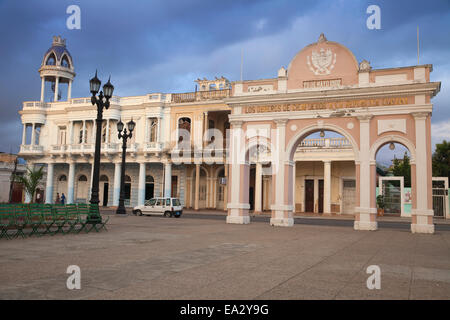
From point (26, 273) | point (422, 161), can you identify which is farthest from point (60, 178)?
point (26, 273)

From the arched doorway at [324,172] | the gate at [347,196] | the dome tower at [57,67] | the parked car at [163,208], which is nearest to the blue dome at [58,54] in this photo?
the dome tower at [57,67]

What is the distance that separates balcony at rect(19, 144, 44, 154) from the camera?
39719 millimetres

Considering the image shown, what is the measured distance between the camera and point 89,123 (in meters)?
39.1

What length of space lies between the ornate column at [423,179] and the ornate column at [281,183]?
563 centimetres

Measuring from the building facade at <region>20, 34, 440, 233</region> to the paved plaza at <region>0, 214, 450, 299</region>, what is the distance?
329 inches

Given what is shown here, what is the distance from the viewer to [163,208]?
1024 inches

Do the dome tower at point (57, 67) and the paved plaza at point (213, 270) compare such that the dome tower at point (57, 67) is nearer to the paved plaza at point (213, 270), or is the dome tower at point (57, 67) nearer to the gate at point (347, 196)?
the gate at point (347, 196)

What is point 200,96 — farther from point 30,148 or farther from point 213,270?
point 213,270

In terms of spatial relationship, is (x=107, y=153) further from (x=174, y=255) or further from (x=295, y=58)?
(x=174, y=255)

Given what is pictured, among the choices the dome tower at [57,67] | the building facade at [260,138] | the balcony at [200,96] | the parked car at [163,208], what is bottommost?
the parked car at [163,208]

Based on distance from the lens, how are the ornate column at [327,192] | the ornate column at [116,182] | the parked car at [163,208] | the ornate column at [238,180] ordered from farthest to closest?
the ornate column at [116,182], the ornate column at [327,192], the parked car at [163,208], the ornate column at [238,180]

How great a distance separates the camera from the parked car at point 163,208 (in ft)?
84.0

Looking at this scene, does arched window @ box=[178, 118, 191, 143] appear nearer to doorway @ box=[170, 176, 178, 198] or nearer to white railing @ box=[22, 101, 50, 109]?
doorway @ box=[170, 176, 178, 198]
